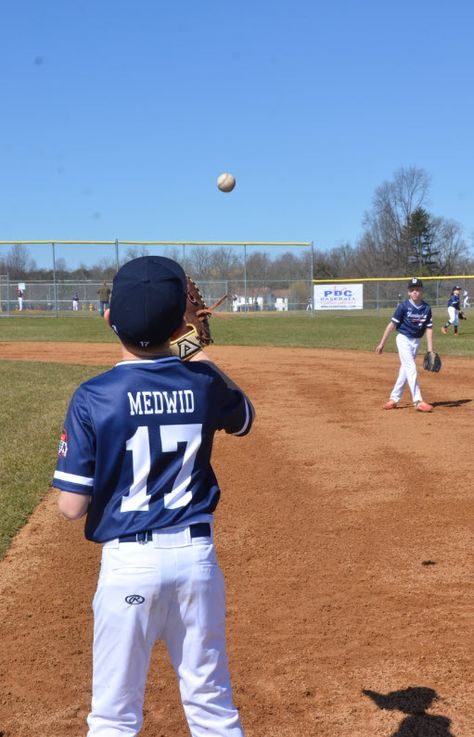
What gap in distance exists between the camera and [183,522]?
7.45ft

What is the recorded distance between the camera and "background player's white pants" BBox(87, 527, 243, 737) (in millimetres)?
2186

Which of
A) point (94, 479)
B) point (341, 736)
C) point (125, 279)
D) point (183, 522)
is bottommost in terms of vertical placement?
point (341, 736)

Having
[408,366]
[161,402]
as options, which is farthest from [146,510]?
[408,366]

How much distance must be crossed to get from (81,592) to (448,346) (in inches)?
708

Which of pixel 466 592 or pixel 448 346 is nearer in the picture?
pixel 466 592

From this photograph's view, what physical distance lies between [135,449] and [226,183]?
68.0 feet

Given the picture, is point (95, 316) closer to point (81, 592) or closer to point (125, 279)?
point (81, 592)

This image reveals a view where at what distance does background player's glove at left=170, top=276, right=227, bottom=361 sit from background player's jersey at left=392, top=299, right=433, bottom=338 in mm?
8477

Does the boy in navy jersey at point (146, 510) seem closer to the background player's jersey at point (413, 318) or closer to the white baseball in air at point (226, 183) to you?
the background player's jersey at point (413, 318)

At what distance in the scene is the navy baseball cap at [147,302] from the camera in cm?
228

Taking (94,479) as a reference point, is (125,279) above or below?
above

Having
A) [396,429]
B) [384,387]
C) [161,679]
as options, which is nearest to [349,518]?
[161,679]

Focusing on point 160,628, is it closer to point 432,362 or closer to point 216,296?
point 432,362

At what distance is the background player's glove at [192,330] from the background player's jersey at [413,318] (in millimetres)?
8477
